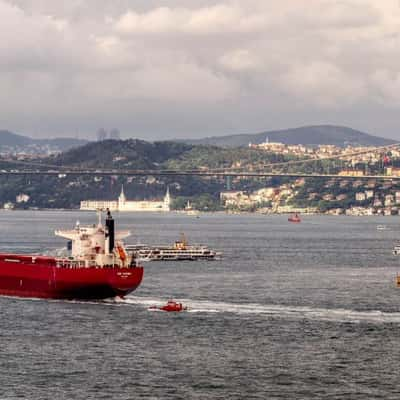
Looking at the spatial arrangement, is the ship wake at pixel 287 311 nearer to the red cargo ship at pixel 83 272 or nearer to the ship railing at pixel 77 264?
the red cargo ship at pixel 83 272

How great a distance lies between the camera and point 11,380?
42.1 metres

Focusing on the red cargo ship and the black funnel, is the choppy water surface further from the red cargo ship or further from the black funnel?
the black funnel

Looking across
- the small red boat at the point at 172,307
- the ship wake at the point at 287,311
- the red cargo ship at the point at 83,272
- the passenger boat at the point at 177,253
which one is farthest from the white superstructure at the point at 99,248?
the passenger boat at the point at 177,253

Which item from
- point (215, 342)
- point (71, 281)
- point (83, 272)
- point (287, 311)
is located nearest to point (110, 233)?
point (83, 272)

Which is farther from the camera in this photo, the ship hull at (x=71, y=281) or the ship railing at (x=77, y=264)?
the ship railing at (x=77, y=264)

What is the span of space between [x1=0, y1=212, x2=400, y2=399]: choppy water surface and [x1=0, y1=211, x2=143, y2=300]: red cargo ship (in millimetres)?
935

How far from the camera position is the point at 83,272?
61.5 meters

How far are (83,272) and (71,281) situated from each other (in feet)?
2.93

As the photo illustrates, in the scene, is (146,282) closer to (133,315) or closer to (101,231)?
(101,231)

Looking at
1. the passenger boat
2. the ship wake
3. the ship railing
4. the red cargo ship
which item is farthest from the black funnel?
the passenger boat

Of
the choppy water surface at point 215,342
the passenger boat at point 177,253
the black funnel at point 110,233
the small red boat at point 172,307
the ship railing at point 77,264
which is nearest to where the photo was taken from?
the choppy water surface at point 215,342

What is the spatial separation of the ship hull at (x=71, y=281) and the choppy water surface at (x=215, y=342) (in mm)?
802

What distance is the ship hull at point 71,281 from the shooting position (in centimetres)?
6141

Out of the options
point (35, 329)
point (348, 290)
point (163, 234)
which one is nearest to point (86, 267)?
point (35, 329)
